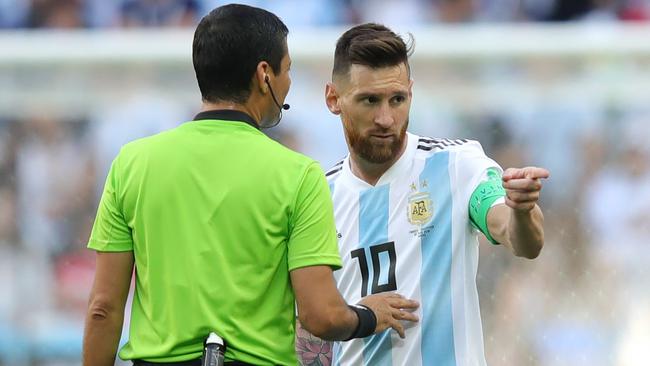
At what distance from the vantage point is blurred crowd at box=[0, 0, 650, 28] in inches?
243

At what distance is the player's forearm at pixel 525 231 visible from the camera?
2.94 metres

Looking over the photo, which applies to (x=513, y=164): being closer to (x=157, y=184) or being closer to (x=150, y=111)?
(x=150, y=111)

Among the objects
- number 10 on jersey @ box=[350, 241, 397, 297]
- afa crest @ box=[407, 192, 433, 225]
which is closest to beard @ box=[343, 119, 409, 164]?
afa crest @ box=[407, 192, 433, 225]

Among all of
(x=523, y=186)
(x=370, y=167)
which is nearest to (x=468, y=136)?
(x=370, y=167)

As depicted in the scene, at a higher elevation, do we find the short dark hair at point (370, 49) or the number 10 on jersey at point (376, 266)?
the short dark hair at point (370, 49)

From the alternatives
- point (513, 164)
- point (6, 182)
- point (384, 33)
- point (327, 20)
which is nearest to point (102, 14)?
point (327, 20)

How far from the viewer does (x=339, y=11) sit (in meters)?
6.50

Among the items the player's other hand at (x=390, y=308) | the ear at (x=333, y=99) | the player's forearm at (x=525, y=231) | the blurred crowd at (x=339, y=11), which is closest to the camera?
the player's forearm at (x=525, y=231)

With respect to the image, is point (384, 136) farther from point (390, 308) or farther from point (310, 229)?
point (310, 229)

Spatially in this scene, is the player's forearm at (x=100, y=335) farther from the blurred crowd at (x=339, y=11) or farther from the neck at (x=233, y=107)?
the blurred crowd at (x=339, y=11)

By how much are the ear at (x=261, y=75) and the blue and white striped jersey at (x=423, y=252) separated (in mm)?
785

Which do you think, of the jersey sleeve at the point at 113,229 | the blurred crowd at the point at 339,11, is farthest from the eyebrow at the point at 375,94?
the blurred crowd at the point at 339,11

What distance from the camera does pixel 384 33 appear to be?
359 centimetres

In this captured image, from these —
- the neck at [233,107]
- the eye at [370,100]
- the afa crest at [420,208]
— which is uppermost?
the neck at [233,107]
